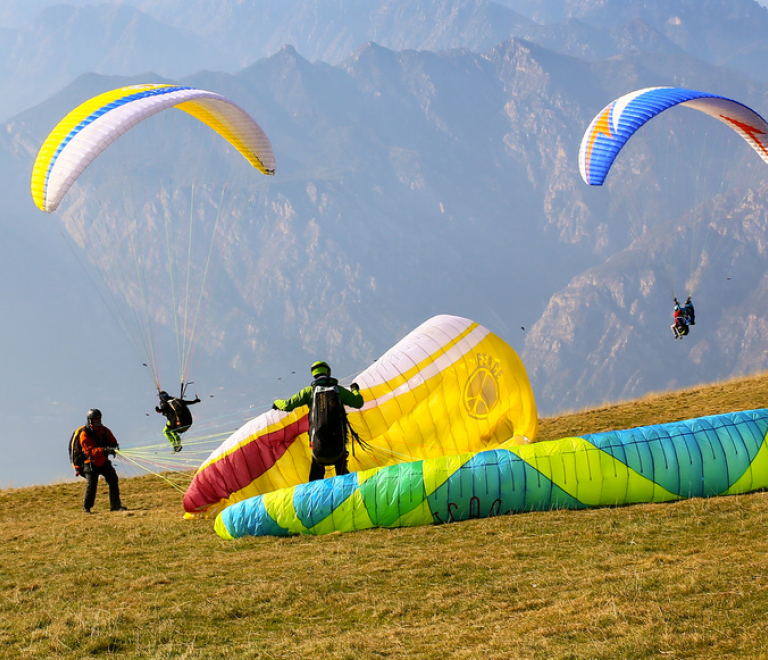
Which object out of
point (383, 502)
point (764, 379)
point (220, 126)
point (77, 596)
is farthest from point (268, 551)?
point (764, 379)

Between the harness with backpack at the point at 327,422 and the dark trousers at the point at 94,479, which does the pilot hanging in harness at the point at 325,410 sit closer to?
the harness with backpack at the point at 327,422

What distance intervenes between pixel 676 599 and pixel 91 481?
940 centimetres

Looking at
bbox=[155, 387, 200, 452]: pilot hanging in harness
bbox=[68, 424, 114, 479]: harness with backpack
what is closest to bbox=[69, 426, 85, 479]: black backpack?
bbox=[68, 424, 114, 479]: harness with backpack

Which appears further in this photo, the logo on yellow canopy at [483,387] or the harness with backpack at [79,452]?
the logo on yellow canopy at [483,387]

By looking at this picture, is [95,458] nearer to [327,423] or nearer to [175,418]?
[175,418]

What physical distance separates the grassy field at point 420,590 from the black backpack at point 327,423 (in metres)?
1.41

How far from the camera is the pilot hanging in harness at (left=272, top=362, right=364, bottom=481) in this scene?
1088 cm

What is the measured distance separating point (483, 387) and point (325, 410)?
3880mm

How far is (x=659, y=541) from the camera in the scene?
8148 mm

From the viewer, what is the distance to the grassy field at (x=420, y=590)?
5953 millimetres

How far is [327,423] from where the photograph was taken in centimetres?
1088

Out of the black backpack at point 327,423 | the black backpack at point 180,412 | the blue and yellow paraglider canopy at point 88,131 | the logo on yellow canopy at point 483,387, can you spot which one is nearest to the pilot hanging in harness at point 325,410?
the black backpack at point 327,423

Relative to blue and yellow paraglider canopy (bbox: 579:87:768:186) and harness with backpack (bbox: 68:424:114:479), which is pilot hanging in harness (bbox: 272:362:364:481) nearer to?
harness with backpack (bbox: 68:424:114:479)

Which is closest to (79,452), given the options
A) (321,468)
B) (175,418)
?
(175,418)
